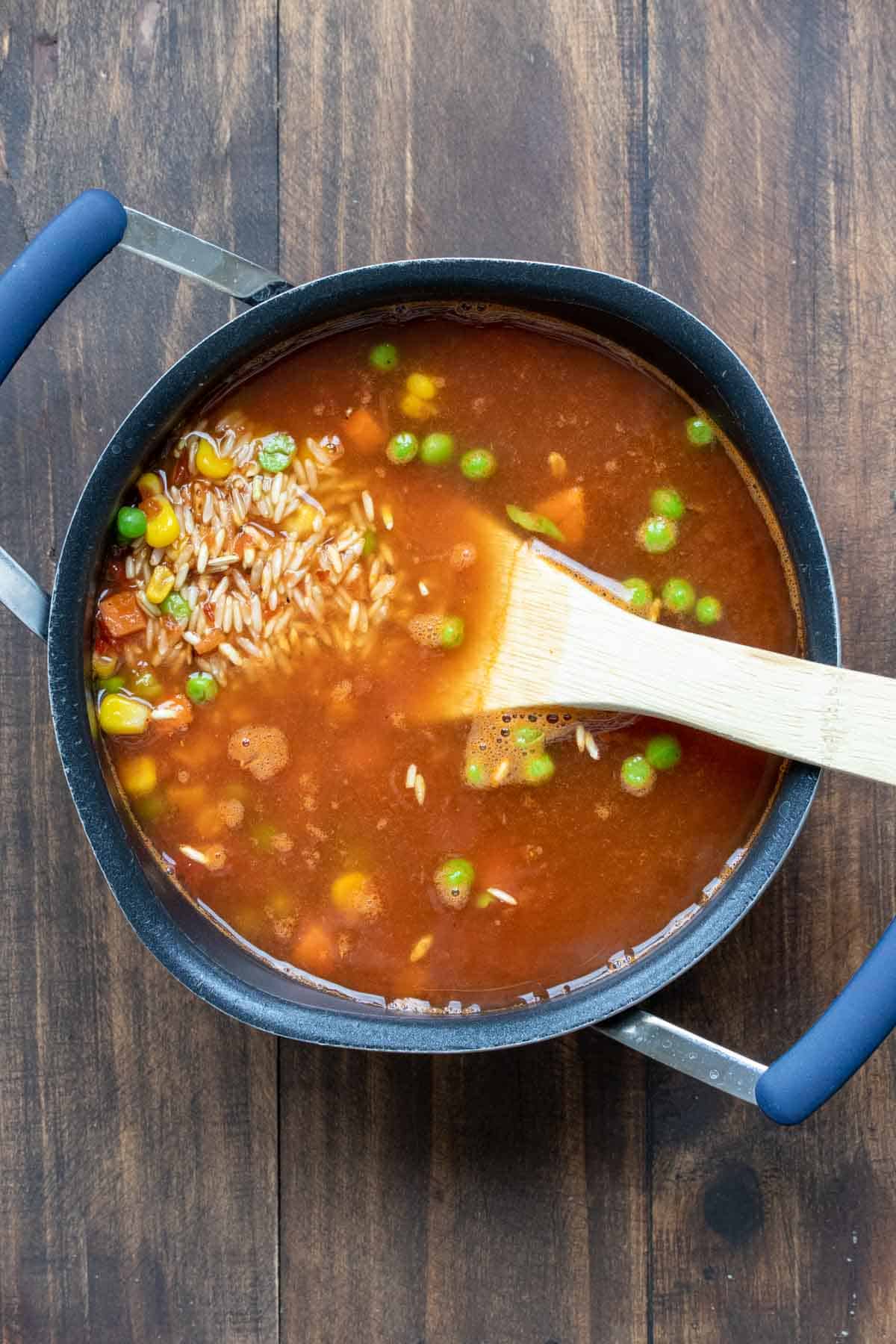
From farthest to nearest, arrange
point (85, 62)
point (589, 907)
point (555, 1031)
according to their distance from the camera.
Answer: point (85, 62)
point (589, 907)
point (555, 1031)

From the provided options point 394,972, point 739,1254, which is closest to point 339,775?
point 394,972

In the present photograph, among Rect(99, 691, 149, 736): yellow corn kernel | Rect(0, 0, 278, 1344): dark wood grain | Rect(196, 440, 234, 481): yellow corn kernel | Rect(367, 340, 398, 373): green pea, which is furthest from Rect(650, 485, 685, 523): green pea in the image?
Rect(99, 691, 149, 736): yellow corn kernel

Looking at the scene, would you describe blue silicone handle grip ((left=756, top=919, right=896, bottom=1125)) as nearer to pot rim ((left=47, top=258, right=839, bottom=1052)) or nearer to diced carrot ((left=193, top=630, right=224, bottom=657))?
pot rim ((left=47, top=258, right=839, bottom=1052))

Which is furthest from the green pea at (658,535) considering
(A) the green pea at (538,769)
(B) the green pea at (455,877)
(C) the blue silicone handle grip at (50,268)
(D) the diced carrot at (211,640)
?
(C) the blue silicone handle grip at (50,268)

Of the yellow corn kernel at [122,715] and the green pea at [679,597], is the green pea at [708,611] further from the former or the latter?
the yellow corn kernel at [122,715]

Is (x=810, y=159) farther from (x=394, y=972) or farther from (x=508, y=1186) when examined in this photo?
(x=508, y=1186)
